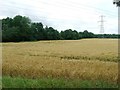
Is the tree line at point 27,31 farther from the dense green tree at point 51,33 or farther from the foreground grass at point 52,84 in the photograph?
the foreground grass at point 52,84

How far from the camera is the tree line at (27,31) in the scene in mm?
95312

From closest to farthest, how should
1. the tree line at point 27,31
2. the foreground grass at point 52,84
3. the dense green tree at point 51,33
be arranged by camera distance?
the foreground grass at point 52,84 → the tree line at point 27,31 → the dense green tree at point 51,33

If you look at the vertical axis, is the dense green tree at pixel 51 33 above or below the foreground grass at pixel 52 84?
above

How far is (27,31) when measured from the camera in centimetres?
9800

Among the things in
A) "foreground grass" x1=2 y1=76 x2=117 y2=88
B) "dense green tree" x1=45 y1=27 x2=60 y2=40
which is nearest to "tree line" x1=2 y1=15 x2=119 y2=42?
"dense green tree" x1=45 y1=27 x2=60 y2=40

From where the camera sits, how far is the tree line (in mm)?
95312

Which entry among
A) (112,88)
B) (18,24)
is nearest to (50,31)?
(18,24)

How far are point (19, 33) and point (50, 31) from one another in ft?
33.2

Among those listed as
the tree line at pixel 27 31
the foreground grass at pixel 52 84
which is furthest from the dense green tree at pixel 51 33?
the foreground grass at pixel 52 84

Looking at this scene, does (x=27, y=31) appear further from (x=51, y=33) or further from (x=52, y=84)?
(x=52, y=84)

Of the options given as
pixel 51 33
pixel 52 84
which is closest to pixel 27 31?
pixel 51 33

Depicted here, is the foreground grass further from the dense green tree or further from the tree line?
the dense green tree

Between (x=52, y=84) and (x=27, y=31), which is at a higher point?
(x=27, y=31)

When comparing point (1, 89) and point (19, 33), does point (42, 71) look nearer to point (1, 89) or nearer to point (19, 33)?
point (1, 89)
